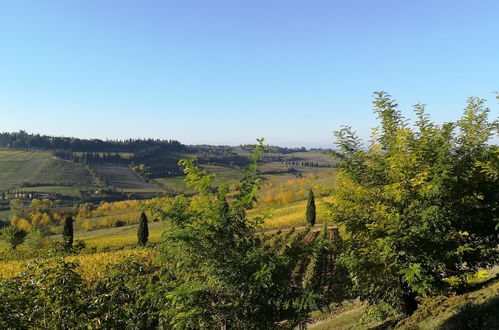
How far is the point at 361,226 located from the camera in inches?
444

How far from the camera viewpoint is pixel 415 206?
32.4ft

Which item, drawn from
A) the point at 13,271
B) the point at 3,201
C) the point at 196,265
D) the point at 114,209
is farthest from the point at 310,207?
the point at 3,201

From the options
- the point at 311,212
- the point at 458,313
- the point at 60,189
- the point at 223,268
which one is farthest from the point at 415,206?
the point at 60,189

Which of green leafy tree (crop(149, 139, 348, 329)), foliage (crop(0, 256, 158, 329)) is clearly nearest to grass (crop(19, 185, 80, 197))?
foliage (crop(0, 256, 158, 329))

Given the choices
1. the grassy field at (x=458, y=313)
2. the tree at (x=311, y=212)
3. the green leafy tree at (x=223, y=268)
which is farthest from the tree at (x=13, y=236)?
the grassy field at (x=458, y=313)

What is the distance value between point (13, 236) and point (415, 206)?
61.6 meters

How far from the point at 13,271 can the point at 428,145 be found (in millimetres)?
42701

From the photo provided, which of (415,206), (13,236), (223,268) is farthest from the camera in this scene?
(13,236)

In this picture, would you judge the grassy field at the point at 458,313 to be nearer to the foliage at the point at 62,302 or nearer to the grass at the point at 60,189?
the foliage at the point at 62,302

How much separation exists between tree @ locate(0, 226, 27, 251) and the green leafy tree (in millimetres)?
57169

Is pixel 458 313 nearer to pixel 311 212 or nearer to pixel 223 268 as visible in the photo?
pixel 223 268

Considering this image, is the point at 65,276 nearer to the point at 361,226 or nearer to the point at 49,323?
the point at 49,323

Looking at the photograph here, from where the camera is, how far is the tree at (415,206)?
375 inches

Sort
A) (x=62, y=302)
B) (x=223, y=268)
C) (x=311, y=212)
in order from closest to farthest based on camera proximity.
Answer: (x=62, y=302), (x=223, y=268), (x=311, y=212)
